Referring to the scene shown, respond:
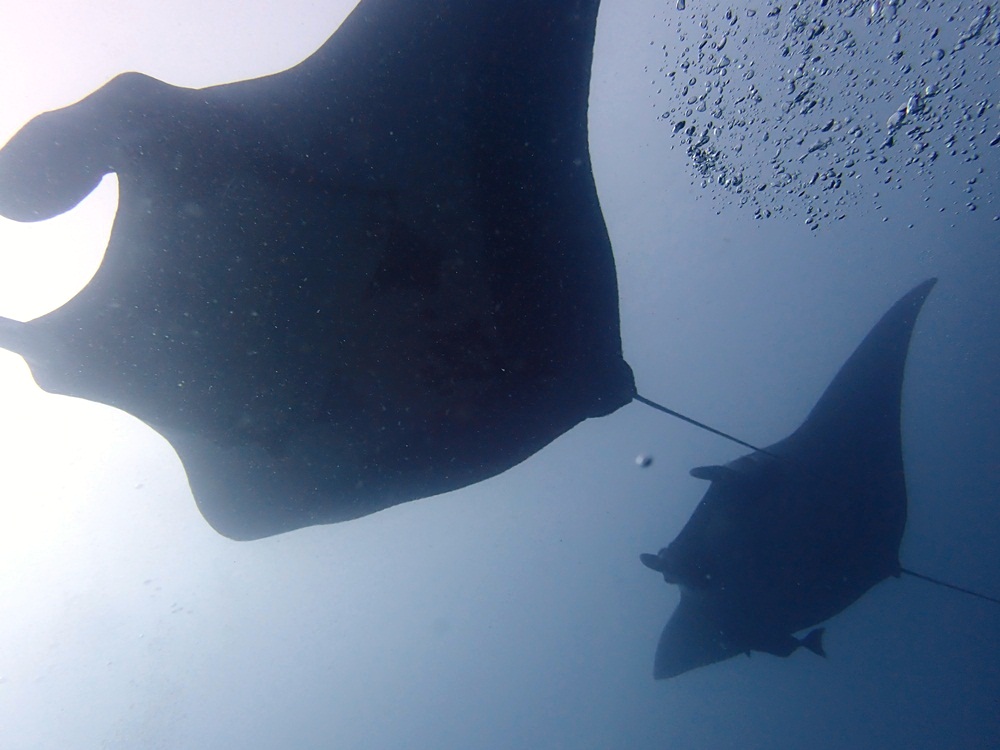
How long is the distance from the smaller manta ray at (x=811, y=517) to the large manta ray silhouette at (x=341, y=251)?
13.8ft

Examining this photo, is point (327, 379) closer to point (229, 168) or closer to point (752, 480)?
point (229, 168)

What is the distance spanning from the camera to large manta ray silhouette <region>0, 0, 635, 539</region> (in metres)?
2.40

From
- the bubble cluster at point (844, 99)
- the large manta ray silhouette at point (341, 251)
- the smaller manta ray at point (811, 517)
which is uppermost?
the bubble cluster at point (844, 99)

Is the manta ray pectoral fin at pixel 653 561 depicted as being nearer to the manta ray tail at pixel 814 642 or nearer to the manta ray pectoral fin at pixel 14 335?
the manta ray tail at pixel 814 642

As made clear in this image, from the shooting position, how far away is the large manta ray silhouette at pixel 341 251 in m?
2.40

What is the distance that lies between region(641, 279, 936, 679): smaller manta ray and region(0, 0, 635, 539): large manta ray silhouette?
420cm

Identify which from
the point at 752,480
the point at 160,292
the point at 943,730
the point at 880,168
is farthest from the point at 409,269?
the point at 943,730

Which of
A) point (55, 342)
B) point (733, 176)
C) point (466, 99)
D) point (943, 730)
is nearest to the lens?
point (55, 342)

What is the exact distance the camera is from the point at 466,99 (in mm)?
2674

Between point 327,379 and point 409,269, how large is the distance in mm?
759

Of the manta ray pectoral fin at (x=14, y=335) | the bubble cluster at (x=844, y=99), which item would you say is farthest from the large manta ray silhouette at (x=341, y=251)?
the bubble cluster at (x=844, y=99)

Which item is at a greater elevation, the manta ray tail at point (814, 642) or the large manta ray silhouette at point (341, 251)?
the large manta ray silhouette at point (341, 251)

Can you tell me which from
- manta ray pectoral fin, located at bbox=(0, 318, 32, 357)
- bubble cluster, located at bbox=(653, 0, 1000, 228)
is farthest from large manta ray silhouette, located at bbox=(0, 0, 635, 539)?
bubble cluster, located at bbox=(653, 0, 1000, 228)

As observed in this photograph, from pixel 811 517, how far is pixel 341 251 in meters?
7.09
